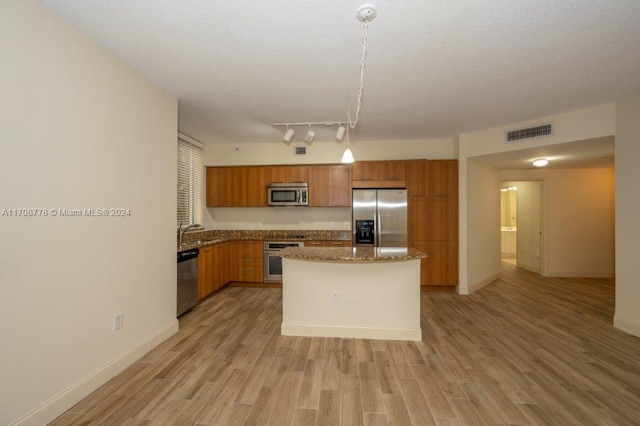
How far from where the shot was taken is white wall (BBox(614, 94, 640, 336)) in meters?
3.03

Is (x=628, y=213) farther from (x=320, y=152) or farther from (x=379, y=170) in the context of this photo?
(x=320, y=152)

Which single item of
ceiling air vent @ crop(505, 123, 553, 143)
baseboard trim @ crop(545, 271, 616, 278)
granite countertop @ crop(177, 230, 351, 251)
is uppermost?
ceiling air vent @ crop(505, 123, 553, 143)

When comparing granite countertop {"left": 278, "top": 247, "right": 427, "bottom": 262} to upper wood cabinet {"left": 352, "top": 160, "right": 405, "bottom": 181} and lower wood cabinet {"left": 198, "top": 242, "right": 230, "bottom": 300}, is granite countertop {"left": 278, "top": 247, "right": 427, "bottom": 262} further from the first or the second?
upper wood cabinet {"left": 352, "top": 160, "right": 405, "bottom": 181}

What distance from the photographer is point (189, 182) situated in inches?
194

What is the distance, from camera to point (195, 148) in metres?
5.10

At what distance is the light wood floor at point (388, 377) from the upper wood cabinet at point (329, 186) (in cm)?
228

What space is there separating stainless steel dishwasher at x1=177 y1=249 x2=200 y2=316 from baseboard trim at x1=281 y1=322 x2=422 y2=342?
1.42 m

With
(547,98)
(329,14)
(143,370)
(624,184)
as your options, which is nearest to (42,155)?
(143,370)

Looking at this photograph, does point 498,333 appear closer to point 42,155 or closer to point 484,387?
point 484,387

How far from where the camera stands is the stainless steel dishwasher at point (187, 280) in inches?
136

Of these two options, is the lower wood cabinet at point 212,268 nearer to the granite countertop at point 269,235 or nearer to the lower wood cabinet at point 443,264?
the granite countertop at point 269,235

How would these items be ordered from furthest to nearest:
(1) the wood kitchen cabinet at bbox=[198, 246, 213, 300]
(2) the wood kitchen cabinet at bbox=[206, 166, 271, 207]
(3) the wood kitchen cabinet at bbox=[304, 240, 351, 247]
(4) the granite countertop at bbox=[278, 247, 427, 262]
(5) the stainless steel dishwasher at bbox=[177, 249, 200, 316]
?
1. (2) the wood kitchen cabinet at bbox=[206, 166, 271, 207]
2. (3) the wood kitchen cabinet at bbox=[304, 240, 351, 247]
3. (1) the wood kitchen cabinet at bbox=[198, 246, 213, 300]
4. (5) the stainless steel dishwasher at bbox=[177, 249, 200, 316]
5. (4) the granite countertop at bbox=[278, 247, 427, 262]

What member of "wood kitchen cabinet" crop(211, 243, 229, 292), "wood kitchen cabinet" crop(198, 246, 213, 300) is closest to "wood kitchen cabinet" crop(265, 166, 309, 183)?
"wood kitchen cabinet" crop(211, 243, 229, 292)

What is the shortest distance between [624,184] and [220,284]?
5.66m
